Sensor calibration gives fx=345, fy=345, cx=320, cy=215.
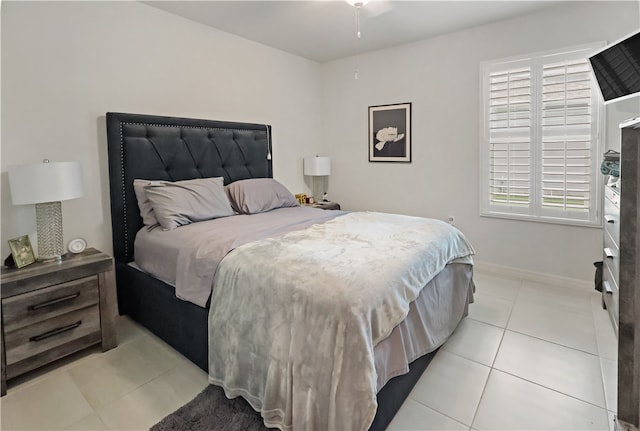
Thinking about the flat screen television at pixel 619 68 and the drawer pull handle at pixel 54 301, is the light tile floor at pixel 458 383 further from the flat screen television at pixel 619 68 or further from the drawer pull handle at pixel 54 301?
the flat screen television at pixel 619 68

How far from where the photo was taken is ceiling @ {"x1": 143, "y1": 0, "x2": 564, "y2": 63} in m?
2.96

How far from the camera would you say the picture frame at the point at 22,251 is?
2078 mm

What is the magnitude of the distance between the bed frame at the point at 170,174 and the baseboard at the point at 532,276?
1939mm

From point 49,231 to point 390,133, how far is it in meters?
3.46

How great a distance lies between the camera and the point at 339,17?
323 cm

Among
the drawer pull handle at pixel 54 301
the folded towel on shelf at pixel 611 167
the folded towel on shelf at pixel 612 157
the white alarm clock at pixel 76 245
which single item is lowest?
the drawer pull handle at pixel 54 301

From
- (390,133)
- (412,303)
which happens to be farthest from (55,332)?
(390,133)

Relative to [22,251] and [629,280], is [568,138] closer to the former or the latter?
[629,280]

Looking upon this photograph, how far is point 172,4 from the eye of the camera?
2869 mm

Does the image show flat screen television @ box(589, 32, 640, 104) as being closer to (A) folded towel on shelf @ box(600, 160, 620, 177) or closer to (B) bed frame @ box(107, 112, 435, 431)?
(A) folded towel on shelf @ box(600, 160, 620, 177)

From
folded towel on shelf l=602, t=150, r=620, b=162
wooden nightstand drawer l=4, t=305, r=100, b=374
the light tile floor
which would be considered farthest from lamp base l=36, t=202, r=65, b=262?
folded towel on shelf l=602, t=150, r=620, b=162

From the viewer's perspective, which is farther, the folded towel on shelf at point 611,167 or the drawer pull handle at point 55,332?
the folded towel on shelf at point 611,167

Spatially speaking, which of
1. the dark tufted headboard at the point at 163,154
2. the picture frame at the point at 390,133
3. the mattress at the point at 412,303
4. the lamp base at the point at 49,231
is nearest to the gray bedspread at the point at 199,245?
the mattress at the point at 412,303

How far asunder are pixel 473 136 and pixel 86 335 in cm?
378
